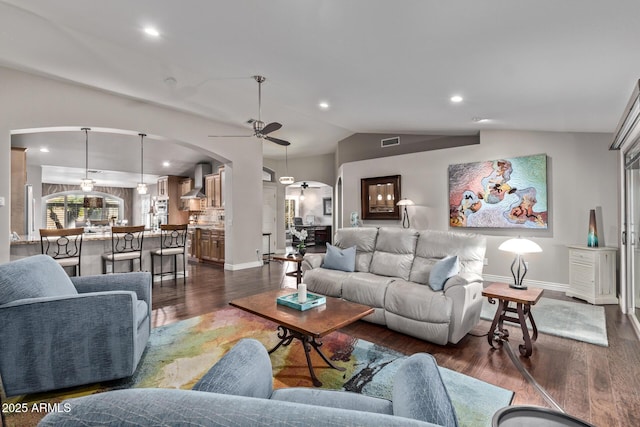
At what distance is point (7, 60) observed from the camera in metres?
3.63

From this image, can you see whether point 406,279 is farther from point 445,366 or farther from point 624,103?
point 624,103

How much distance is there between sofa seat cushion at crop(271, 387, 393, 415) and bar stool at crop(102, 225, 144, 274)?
4479 millimetres

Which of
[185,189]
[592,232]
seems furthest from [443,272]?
[185,189]

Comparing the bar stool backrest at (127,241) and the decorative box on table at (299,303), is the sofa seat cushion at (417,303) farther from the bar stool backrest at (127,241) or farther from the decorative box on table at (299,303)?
the bar stool backrest at (127,241)

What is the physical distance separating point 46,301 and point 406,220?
580 centimetres

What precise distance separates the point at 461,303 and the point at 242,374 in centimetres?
233

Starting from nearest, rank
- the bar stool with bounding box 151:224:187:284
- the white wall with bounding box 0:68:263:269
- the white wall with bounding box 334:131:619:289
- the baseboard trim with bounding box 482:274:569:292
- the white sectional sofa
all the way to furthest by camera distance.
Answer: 1. the white sectional sofa
2. the white wall with bounding box 0:68:263:269
3. the white wall with bounding box 334:131:619:289
4. the baseboard trim with bounding box 482:274:569:292
5. the bar stool with bounding box 151:224:187:284

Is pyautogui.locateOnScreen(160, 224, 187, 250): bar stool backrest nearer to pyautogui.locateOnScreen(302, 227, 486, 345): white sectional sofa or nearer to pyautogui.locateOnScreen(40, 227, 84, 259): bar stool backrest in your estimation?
pyautogui.locateOnScreen(40, 227, 84, 259): bar stool backrest

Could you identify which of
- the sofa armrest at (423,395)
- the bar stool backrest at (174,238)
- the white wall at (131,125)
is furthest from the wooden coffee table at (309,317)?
the white wall at (131,125)

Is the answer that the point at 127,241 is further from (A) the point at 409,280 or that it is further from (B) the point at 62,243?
(A) the point at 409,280

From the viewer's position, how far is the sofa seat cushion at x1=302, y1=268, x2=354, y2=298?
143 inches

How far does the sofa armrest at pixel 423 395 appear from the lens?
2.77 feet

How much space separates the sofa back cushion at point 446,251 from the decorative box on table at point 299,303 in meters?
1.34

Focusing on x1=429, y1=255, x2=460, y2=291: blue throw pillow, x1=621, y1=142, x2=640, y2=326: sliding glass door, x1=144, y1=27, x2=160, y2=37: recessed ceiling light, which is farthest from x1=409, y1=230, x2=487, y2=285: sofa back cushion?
x1=144, y1=27, x2=160, y2=37: recessed ceiling light
